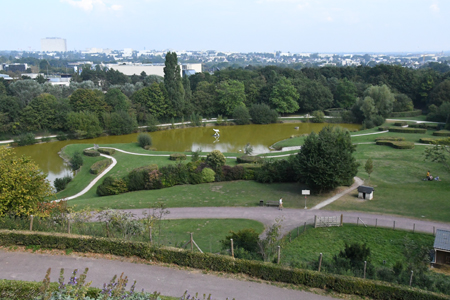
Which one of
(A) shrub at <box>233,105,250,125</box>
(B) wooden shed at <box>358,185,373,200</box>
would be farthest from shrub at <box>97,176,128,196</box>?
(A) shrub at <box>233,105,250,125</box>

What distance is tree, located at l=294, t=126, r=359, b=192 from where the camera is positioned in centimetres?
2230

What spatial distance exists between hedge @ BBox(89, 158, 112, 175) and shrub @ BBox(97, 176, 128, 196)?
4.99 m

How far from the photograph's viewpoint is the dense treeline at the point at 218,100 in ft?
160

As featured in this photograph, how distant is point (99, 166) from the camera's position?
32312 mm

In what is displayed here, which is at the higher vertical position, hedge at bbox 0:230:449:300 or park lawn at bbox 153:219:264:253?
hedge at bbox 0:230:449:300

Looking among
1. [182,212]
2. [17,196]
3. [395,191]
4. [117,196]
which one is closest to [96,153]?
[117,196]

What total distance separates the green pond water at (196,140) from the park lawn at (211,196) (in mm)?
12958

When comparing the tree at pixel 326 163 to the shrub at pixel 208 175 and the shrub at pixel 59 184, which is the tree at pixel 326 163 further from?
the shrub at pixel 59 184

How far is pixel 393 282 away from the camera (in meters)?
11.4

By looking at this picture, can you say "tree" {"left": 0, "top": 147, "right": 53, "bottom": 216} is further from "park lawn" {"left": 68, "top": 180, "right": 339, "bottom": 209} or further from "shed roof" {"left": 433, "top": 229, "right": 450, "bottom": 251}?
"shed roof" {"left": 433, "top": 229, "right": 450, "bottom": 251}

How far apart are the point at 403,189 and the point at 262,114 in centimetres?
3437

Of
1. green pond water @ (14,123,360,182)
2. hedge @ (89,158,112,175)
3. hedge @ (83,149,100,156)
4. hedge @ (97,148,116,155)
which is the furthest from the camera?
green pond water @ (14,123,360,182)

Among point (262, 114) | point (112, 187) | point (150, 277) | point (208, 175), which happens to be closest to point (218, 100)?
point (262, 114)

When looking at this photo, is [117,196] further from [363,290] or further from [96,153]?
[363,290]
